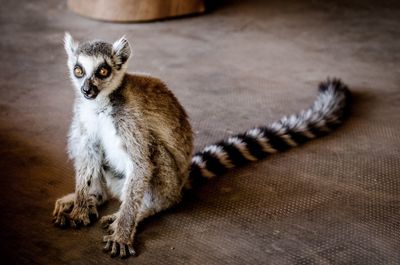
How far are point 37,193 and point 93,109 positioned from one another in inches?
27.7

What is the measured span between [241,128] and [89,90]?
1588 millimetres

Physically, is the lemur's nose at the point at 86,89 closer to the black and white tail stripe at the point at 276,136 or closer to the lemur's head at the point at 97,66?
the lemur's head at the point at 97,66

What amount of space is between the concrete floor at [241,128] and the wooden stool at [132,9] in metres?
0.16

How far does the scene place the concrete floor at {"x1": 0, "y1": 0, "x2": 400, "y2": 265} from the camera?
2.88 m

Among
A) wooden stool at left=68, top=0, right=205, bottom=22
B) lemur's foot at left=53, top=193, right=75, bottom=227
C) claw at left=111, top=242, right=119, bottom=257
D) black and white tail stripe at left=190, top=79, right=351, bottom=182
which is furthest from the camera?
wooden stool at left=68, top=0, right=205, bottom=22

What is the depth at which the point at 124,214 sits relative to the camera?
2914mm

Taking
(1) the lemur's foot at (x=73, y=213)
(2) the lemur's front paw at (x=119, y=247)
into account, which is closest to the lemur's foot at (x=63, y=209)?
(1) the lemur's foot at (x=73, y=213)

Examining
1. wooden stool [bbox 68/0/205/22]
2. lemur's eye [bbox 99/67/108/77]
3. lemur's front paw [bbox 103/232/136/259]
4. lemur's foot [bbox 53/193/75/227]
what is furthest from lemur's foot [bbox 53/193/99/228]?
wooden stool [bbox 68/0/205/22]

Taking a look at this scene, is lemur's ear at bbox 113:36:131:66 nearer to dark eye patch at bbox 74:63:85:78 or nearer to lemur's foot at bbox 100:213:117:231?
dark eye patch at bbox 74:63:85:78

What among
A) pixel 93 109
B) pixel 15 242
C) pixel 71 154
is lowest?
pixel 15 242

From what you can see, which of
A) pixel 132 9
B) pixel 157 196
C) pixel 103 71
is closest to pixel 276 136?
pixel 157 196

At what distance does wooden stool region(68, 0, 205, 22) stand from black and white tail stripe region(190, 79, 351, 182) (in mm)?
2797

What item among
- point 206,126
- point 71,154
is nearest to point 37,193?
point 71,154

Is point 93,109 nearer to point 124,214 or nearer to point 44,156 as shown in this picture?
point 124,214
